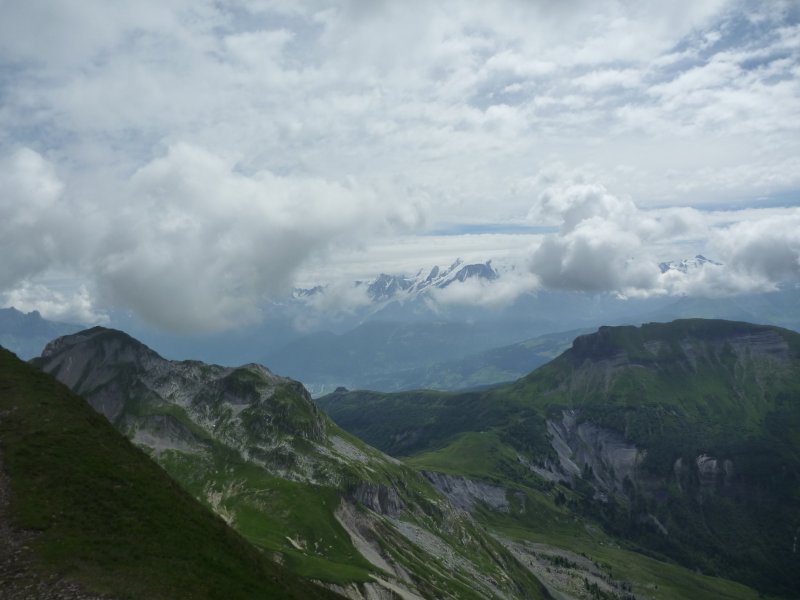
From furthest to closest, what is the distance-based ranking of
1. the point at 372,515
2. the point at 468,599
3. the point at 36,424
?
the point at 372,515, the point at 468,599, the point at 36,424

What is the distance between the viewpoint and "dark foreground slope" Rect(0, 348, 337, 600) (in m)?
52.5

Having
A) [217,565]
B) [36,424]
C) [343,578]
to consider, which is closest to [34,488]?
[36,424]

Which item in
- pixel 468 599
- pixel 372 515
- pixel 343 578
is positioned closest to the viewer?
pixel 343 578

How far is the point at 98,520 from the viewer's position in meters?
59.6

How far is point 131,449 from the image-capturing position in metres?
76.8

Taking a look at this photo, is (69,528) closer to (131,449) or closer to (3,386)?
(131,449)

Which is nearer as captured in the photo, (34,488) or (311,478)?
(34,488)

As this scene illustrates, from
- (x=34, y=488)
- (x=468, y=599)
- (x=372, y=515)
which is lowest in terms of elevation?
(x=468, y=599)

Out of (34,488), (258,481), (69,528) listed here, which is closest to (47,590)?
(69,528)

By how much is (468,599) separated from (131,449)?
117 m

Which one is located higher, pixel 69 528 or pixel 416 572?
pixel 69 528

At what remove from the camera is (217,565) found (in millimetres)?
62688

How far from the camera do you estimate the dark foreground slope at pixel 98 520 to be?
52.5 metres

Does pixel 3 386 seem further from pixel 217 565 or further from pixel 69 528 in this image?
pixel 217 565
